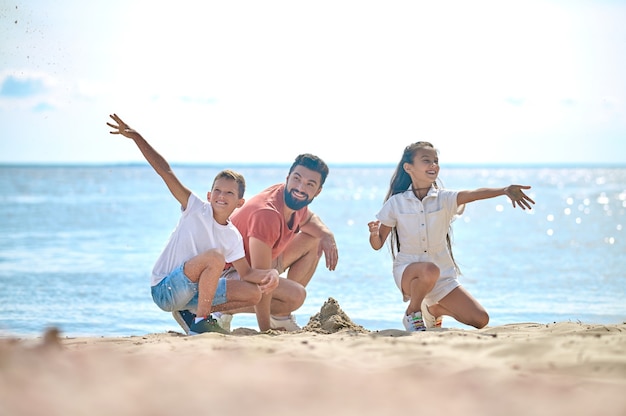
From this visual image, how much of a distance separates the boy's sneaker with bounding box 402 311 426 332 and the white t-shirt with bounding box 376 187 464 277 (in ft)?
1.42

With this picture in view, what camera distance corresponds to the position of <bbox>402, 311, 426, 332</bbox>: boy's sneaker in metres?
5.58

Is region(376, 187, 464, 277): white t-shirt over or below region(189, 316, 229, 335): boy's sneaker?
over

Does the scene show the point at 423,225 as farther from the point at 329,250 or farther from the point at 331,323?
the point at 331,323

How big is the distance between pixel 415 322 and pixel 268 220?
1.31 metres

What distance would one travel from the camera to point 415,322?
5.61 meters

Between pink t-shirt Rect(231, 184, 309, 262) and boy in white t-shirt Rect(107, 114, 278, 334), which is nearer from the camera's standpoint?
boy in white t-shirt Rect(107, 114, 278, 334)

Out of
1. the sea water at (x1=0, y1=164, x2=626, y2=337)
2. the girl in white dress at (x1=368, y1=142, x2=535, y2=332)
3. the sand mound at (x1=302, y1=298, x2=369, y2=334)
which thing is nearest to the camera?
the sand mound at (x1=302, y1=298, x2=369, y2=334)

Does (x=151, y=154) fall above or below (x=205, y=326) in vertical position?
above

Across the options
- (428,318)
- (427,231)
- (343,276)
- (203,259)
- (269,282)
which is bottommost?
(343,276)

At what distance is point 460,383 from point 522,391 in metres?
0.26

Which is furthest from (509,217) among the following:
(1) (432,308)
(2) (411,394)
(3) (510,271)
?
(2) (411,394)

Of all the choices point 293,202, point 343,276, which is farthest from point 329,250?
point 343,276

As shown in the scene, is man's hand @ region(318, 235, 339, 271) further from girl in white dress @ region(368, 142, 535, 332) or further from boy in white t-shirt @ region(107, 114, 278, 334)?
boy in white t-shirt @ region(107, 114, 278, 334)

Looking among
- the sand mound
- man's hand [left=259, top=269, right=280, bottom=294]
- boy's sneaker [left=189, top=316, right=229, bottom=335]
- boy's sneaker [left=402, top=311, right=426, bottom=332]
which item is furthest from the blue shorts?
boy's sneaker [left=402, top=311, right=426, bottom=332]
